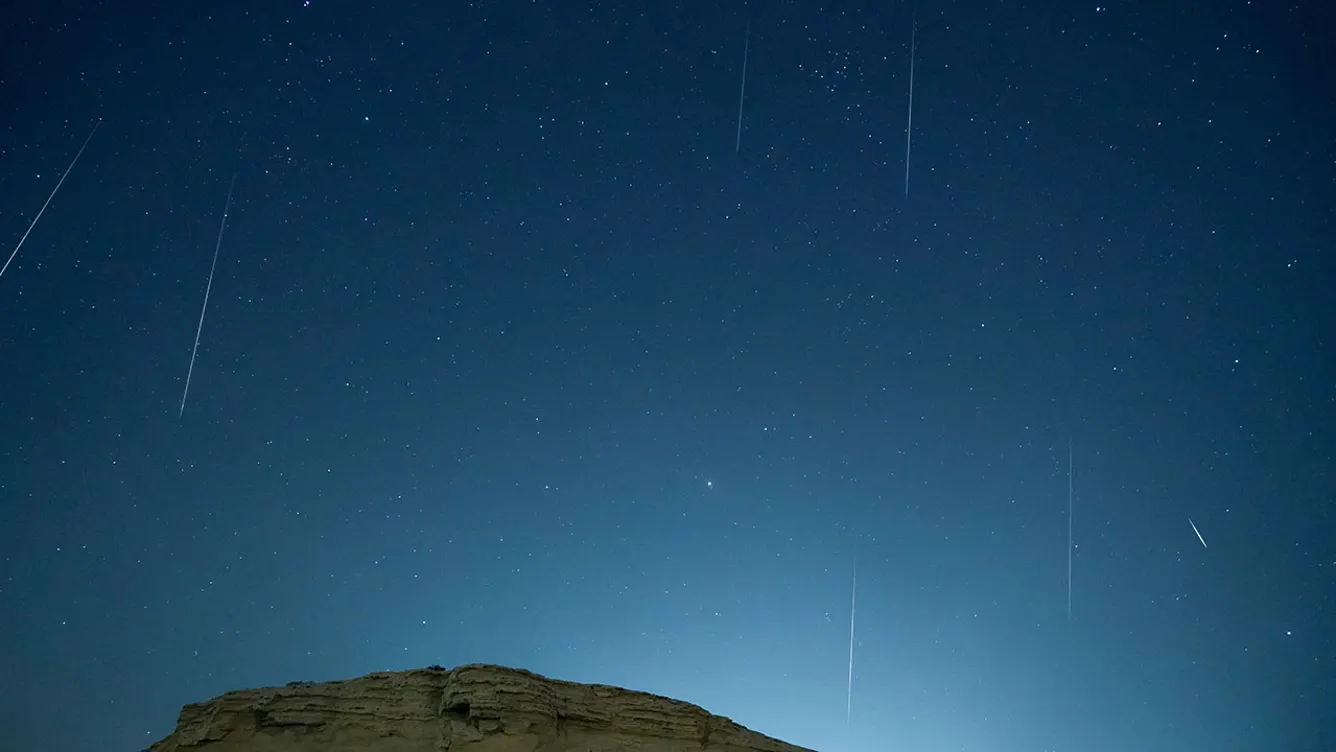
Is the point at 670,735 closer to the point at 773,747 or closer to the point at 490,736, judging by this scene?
the point at 773,747

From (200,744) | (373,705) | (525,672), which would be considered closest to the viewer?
(200,744)

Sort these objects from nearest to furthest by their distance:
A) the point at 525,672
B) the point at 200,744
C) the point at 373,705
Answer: the point at 200,744
the point at 373,705
the point at 525,672

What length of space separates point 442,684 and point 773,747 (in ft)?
31.2

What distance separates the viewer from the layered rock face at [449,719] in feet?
65.4

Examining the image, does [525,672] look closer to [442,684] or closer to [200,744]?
[442,684]

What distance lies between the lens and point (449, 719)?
20.6 m

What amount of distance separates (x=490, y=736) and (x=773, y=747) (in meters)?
8.13

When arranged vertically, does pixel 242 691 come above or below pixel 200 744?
above

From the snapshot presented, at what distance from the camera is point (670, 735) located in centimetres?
2222

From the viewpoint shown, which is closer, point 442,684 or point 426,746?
point 426,746

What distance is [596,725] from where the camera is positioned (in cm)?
2197

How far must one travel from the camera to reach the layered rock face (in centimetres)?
1994

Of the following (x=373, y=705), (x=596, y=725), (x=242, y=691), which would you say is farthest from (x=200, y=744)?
(x=596, y=725)

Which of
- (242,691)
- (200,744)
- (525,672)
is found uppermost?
(525,672)
